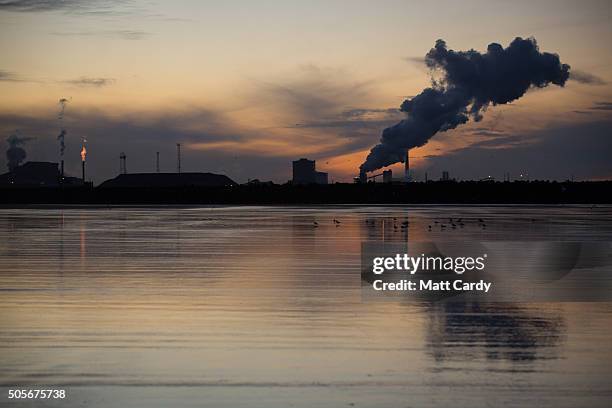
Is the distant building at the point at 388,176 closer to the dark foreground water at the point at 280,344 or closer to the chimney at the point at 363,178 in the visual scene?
the chimney at the point at 363,178

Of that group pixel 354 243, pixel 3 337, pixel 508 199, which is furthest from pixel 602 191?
pixel 3 337

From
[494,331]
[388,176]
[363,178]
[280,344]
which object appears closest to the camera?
[280,344]

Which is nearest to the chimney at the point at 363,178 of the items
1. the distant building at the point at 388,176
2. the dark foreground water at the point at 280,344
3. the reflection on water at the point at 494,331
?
the distant building at the point at 388,176

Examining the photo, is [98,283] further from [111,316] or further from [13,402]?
[13,402]

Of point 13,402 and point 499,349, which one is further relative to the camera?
point 499,349

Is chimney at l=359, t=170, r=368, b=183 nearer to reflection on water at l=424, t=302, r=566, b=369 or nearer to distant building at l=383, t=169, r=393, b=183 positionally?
distant building at l=383, t=169, r=393, b=183

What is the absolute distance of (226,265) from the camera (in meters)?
18.1

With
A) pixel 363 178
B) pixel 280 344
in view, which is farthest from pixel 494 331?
pixel 363 178

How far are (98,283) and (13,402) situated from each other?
823 centimetres

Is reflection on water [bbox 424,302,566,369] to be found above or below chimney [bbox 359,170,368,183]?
below

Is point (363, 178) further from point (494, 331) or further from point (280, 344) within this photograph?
point (280, 344)

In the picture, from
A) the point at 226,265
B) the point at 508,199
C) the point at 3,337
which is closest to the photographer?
the point at 3,337

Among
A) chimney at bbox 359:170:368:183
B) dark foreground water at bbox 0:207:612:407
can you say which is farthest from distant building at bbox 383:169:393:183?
dark foreground water at bbox 0:207:612:407

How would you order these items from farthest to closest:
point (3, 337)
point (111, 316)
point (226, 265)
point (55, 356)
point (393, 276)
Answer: point (226, 265) → point (393, 276) → point (111, 316) → point (3, 337) → point (55, 356)
